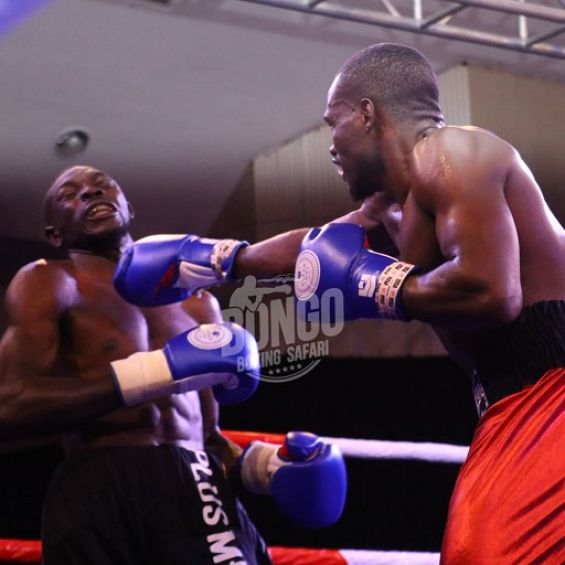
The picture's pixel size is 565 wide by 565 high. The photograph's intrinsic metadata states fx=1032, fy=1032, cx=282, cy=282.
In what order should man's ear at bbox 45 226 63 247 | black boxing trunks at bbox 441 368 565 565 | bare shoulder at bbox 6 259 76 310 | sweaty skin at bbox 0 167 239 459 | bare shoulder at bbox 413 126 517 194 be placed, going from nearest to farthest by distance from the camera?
black boxing trunks at bbox 441 368 565 565 → bare shoulder at bbox 413 126 517 194 → sweaty skin at bbox 0 167 239 459 → bare shoulder at bbox 6 259 76 310 → man's ear at bbox 45 226 63 247

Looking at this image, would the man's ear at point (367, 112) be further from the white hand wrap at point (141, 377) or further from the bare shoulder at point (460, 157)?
the white hand wrap at point (141, 377)

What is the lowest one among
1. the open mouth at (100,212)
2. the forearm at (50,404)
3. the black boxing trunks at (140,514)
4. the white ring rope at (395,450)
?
the black boxing trunks at (140,514)

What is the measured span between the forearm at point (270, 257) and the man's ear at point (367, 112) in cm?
38

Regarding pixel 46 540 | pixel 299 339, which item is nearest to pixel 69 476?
pixel 46 540

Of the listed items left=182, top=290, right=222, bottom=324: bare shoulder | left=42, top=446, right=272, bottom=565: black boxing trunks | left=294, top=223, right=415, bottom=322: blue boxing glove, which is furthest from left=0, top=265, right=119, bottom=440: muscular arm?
left=294, top=223, right=415, bottom=322: blue boxing glove

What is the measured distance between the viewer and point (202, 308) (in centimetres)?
236

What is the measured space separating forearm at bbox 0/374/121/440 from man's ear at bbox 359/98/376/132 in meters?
0.71

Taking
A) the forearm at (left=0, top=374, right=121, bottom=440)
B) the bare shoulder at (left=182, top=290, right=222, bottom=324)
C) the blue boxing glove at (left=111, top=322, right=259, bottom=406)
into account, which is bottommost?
the forearm at (left=0, top=374, right=121, bottom=440)

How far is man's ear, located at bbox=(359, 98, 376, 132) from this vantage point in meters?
1.59

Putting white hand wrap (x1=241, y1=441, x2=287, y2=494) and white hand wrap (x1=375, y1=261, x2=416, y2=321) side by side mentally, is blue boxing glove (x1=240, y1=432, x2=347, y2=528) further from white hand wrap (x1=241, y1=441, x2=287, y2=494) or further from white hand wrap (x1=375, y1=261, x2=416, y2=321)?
white hand wrap (x1=375, y1=261, x2=416, y2=321)

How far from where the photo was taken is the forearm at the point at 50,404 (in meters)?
1.94

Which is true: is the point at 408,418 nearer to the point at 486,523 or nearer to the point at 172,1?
the point at 172,1

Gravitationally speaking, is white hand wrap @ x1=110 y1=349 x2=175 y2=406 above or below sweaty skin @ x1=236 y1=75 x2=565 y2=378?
below

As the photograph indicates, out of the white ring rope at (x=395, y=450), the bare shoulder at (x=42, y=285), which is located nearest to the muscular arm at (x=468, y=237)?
the bare shoulder at (x=42, y=285)
